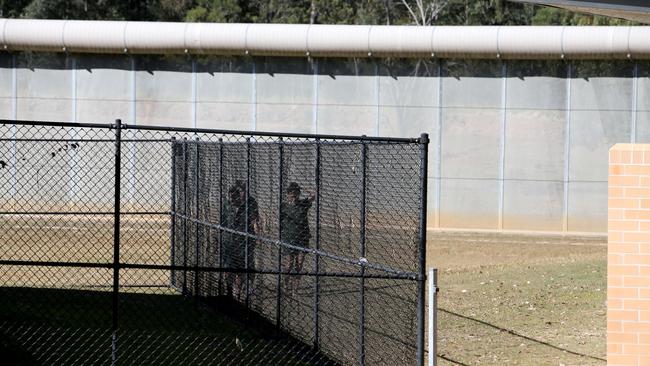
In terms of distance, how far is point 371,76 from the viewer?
88.2ft

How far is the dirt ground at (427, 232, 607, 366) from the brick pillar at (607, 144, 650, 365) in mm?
3034

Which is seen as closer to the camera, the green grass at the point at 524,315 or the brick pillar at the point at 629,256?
the brick pillar at the point at 629,256

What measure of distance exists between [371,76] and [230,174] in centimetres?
1394

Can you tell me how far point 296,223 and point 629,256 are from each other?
13.3ft

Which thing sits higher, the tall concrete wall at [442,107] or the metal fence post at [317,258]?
the tall concrete wall at [442,107]

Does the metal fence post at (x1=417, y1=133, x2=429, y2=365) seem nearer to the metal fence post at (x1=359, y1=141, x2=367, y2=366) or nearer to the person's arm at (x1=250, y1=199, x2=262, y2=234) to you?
the metal fence post at (x1=359, y1=141, x2=367, y2=366)

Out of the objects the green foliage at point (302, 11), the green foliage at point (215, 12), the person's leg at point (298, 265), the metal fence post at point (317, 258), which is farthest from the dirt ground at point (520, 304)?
the green foliage at point (215, 12)

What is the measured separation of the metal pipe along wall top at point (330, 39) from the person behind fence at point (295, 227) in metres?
15.0

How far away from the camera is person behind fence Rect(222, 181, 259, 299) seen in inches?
488

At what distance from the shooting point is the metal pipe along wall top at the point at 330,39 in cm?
2556

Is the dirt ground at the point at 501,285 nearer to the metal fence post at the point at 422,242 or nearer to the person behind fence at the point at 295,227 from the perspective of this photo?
the person behind fence at the point at 295,227

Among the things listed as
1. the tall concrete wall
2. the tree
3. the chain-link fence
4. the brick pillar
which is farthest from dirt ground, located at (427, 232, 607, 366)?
the tree

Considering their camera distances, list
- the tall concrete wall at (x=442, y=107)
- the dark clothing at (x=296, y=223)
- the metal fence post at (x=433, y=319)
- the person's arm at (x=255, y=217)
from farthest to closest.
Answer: the tall concrete wall at (x=442, y=107) → the person's arm at (x=255, y=217) → the dark clothing at (x=296, y=223) → the metal fence post at (x=433, y=319)

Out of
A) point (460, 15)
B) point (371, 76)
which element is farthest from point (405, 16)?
point (371, 76)
